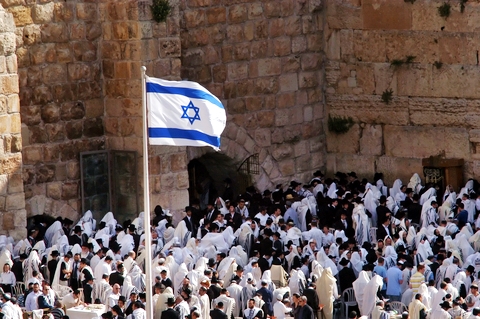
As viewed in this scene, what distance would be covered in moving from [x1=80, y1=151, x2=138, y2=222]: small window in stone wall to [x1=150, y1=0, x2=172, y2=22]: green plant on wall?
2379 millimetres

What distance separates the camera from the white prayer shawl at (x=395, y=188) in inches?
1013

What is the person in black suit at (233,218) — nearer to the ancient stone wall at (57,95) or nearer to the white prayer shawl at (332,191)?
the white prayer shawl at (332,191)

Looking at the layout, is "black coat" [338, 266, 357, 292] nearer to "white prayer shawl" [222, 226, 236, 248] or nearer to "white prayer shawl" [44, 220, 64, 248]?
"white prayer shawl" [222, 226, 236, 248]

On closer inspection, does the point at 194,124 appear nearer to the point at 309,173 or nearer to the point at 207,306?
the point at 207,306

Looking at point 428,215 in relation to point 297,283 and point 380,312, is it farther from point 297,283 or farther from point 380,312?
point 380,312

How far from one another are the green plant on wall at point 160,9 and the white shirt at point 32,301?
6.51 metres

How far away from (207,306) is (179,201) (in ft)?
18.7

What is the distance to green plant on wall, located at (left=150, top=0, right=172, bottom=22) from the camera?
2361cm

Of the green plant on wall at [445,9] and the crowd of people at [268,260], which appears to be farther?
the green plant on wall at [445,9]

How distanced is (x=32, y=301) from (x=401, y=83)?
10.5 metres

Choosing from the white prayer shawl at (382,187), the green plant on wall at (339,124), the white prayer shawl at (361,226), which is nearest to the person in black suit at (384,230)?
the white prayer shawl at (361,226)

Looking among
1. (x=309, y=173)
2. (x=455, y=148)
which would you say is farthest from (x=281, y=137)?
(x=455, y=148)

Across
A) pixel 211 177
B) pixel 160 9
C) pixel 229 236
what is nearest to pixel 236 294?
pixel 229 236

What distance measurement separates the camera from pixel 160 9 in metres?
23.7
